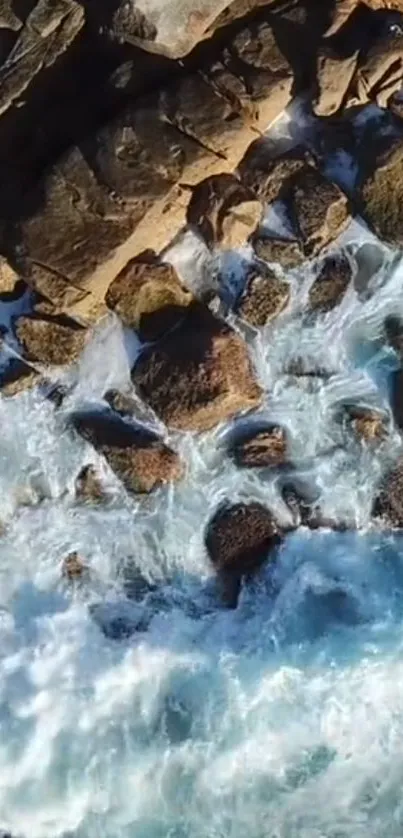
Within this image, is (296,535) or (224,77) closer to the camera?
(224,77)

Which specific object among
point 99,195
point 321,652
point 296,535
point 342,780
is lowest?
point 342,780

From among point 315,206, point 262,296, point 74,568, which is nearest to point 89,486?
point 74,568

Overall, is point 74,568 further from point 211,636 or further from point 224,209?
point 224,209

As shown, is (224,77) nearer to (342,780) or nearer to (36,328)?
(36,328)

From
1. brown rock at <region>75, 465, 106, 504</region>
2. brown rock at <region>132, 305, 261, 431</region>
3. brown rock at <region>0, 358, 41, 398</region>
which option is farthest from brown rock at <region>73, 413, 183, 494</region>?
brown rock at <region>0, 358, 41, 398</region>

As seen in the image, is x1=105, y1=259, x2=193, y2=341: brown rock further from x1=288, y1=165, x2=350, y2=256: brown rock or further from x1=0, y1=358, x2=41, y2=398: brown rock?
x1=288, y1=165, x2=350, y2=256: brown rock

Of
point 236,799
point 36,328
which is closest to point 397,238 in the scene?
point 36,328

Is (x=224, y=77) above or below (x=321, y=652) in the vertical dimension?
above
